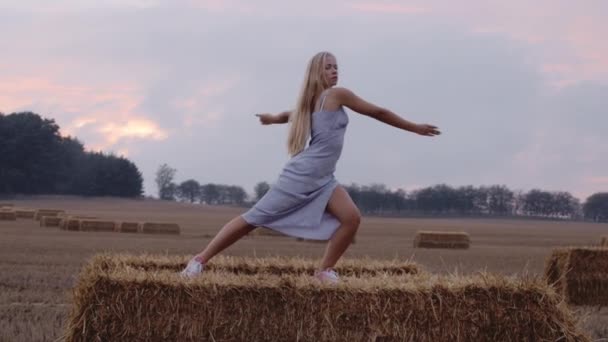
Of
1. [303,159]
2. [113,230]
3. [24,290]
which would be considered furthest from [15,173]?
[303,159]

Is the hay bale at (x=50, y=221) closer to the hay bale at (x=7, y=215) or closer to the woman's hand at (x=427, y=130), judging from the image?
the hay bale at (x=7, y=215)

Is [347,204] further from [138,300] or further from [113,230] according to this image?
[113,230]

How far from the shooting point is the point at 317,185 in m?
6.27

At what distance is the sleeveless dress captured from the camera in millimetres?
6234

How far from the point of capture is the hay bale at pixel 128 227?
40.1 meters

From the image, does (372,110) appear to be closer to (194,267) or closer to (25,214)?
(194,267)

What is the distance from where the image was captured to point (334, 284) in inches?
220

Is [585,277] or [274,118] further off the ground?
[274,118]

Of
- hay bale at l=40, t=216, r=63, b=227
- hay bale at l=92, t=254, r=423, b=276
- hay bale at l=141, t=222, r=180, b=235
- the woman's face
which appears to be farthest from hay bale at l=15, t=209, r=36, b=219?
the woman's face

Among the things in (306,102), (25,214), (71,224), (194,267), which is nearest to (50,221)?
(71,224)

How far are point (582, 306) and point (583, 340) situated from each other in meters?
9.44

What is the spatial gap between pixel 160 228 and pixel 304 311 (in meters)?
35.2

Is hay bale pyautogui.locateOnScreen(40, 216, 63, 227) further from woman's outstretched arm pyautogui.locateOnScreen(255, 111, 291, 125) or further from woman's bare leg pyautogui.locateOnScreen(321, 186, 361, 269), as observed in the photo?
woman's bare leg pyautogui.locateOnScreen(321, 186, 361, 269)

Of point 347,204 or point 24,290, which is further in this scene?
point 24,290
